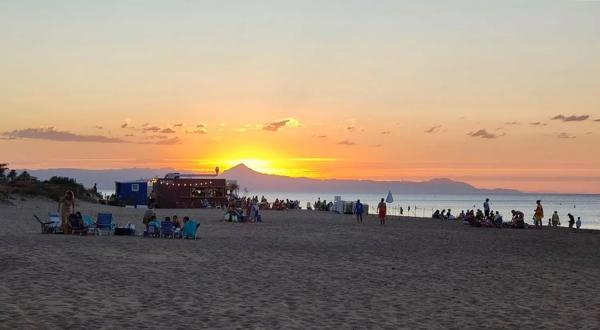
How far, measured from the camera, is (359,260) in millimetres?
16828

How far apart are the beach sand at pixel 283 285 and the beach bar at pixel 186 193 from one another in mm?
37313

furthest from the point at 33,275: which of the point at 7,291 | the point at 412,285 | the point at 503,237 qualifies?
the point at 503,237

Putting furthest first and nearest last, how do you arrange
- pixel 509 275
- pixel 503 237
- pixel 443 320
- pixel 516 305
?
pixel 503 237 → pixel 509 275 → pixel 516 305 → pixel 443 320

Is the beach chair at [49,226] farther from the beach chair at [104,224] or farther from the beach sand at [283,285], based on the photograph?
the beach chair at [104,224]

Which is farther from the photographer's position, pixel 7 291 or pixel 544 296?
pixel 544 296

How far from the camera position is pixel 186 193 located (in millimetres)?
58844

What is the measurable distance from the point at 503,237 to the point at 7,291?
72.1ft

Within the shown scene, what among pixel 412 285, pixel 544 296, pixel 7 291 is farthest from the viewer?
pixel 412 285

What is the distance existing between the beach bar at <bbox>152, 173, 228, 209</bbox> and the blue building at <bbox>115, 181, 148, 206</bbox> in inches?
40.2

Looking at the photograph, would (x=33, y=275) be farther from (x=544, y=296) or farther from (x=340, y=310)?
(x=544, y=296)

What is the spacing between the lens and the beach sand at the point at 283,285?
890 centimetres

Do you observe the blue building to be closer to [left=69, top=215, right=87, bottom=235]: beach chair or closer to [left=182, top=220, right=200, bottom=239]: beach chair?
[left=69, top=215, right=87, bottom=235]: beach chair

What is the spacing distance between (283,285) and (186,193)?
4791cm

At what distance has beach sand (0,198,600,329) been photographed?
8898 millimetres
